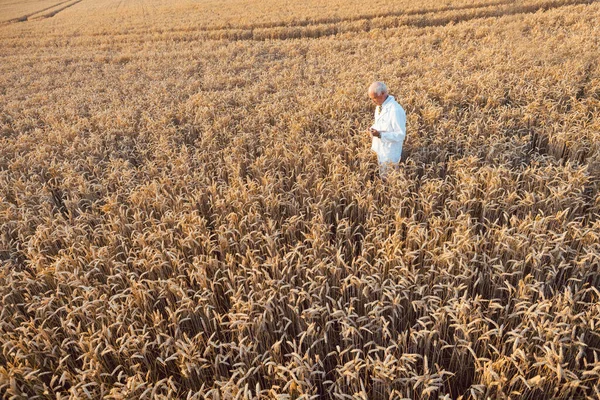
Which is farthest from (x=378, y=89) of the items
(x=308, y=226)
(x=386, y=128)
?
(x=308, y=226)

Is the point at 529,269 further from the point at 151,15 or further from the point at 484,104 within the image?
the point at 151,15

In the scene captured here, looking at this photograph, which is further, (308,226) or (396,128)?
(396,128)

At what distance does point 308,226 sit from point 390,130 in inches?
84.8

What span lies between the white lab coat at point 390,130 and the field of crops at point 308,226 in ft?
0.84

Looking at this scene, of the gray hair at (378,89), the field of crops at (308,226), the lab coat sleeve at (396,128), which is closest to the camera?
the field of crops at (308,226)

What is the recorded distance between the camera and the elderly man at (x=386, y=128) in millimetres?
4868

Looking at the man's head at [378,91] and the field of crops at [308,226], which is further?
the man's head at [378,91]

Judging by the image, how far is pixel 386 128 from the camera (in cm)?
512

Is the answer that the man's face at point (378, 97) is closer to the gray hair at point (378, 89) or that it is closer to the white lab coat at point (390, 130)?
the gray hair at point (378, 89)

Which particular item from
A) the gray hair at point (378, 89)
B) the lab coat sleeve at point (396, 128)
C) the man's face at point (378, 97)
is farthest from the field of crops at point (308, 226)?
the gray hair at point (378, 89)

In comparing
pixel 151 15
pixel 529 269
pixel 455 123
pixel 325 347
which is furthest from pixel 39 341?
pixel 151 15

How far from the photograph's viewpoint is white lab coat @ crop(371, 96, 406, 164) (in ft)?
16.2

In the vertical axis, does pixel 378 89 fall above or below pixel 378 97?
above

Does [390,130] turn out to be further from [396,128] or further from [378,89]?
[378,89]
